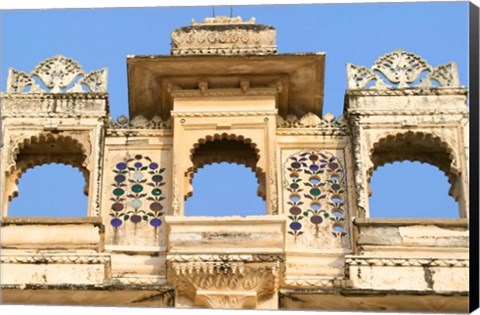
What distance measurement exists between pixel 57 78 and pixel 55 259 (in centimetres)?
215

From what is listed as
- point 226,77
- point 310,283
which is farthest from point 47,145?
point 310,283

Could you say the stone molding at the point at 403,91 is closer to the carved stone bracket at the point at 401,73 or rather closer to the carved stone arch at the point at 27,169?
the carved stone bracket at the point at 401,73

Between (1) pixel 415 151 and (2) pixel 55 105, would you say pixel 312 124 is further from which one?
Result: (2) pixel 55 105

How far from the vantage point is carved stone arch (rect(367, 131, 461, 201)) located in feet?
64.2

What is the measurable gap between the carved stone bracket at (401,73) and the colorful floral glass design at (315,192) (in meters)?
0.80

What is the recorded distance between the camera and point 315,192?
19.4m

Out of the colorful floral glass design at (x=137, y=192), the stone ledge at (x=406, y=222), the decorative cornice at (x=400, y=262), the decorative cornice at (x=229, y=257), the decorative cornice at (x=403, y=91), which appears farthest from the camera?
the decorative cornice at (x=403, y=91)

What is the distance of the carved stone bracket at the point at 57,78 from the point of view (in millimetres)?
19938

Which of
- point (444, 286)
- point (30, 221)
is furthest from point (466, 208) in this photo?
point (30, 221)

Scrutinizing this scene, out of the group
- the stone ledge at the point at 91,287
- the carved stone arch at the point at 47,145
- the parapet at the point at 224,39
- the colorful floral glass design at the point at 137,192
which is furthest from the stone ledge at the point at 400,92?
the stone ledge at the point at 91,287

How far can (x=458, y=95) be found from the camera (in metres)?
19.8

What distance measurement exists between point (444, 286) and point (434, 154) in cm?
194

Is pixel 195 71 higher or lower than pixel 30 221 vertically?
higher

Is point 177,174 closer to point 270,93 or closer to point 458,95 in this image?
point 270,93
